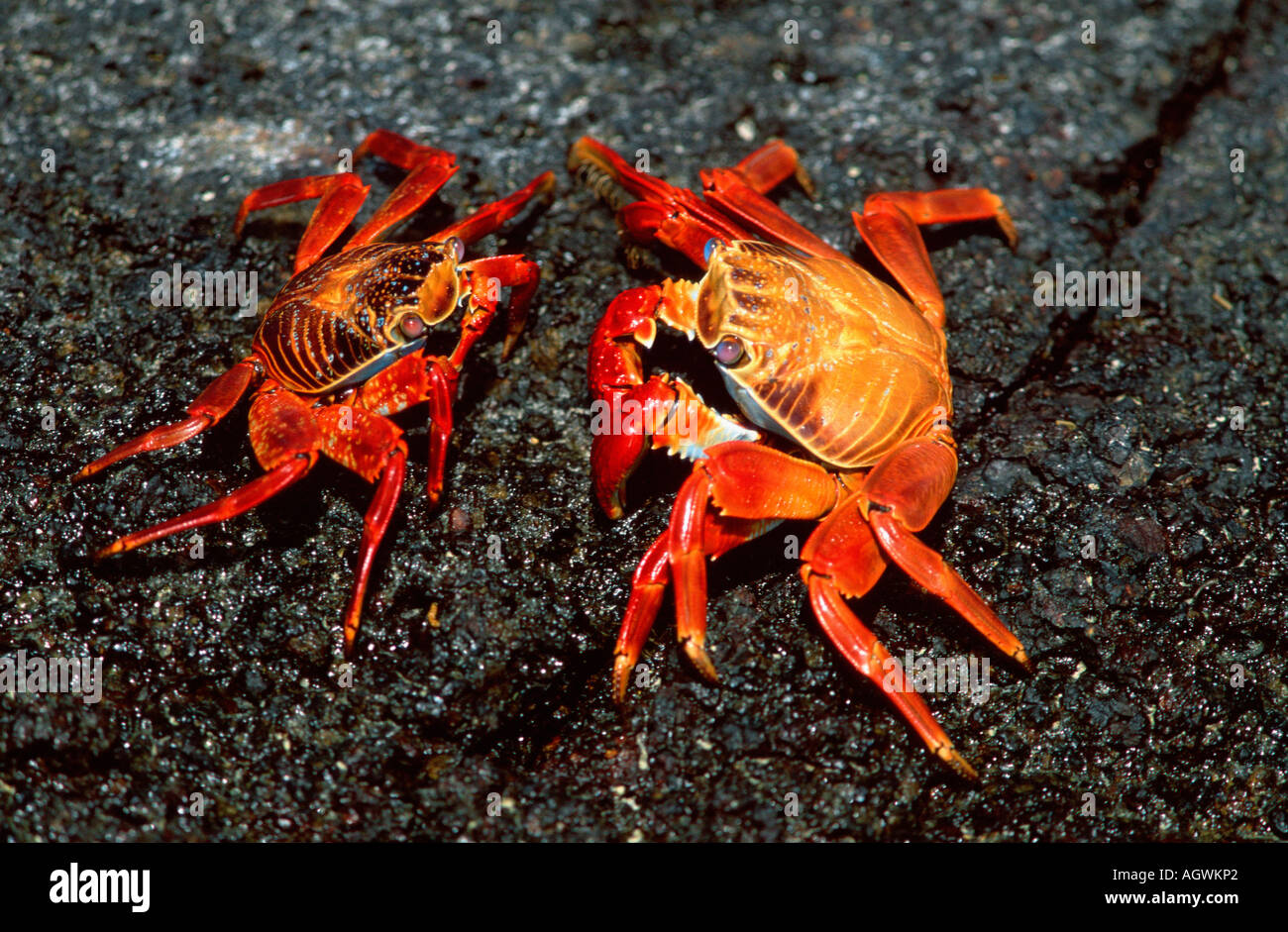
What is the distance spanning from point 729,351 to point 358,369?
1336 mm

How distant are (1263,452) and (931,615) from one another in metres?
1.60

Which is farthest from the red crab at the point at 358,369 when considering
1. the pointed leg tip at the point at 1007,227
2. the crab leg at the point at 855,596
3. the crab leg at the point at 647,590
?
the pointed leg tip at the point at 1007,227

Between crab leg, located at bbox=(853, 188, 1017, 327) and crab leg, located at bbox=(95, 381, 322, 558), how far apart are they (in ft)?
7.63

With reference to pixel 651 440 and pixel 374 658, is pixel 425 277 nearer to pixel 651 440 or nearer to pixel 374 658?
pixel 651 440

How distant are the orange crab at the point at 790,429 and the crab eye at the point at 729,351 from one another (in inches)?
0.4

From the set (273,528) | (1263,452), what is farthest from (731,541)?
(1263,452)

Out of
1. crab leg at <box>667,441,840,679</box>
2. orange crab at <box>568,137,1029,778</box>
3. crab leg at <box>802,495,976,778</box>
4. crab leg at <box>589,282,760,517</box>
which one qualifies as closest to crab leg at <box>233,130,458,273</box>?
orange crab at <box>568,137,1029,778</box>

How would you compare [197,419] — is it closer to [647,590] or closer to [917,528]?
[647,590]

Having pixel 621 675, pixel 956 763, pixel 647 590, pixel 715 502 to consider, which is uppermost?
pixel 715 502

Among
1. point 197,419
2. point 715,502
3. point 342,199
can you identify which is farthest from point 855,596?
point 342,199

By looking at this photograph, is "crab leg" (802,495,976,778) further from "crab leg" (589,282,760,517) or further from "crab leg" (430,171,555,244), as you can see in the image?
"crab leg" (430,171,555,244)

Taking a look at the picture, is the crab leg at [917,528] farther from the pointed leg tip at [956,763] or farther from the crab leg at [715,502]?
the pointed leg tip at [956,763]

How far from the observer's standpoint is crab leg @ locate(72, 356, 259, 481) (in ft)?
10.7

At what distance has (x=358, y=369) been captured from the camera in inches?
134
